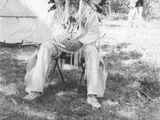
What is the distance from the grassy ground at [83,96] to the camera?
11.8 feet

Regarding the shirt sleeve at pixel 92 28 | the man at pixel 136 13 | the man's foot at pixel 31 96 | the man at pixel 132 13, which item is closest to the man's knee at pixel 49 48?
the shirt sleeve at pixel 92 28

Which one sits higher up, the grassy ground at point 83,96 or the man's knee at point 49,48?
the man's knee at point 49,48

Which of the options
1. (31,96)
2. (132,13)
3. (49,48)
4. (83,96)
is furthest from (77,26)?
(132,13)

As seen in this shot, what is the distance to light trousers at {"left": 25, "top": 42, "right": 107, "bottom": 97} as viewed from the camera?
378 cm

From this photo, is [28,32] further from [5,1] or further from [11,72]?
[11,72]

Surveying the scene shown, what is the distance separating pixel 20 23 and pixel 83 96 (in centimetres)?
314

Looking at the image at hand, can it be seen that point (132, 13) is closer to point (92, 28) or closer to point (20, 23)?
point (20, 23)

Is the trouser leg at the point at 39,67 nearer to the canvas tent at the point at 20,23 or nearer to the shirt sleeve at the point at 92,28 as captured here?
the shirt sleeve at the point at 92,28

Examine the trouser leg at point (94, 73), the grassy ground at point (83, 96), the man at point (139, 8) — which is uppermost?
the man at point (139, 8)

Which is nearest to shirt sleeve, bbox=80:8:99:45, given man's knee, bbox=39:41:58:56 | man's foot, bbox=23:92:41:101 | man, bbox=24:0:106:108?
man, bbox=24:0:106:108

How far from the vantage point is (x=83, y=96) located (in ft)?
13.6

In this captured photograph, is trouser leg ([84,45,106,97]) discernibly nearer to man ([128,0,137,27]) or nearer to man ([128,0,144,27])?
man ([128,0,137,27])

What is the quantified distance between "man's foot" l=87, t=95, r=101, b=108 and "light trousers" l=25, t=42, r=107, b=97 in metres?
0.08

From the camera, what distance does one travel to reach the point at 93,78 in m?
3.78
